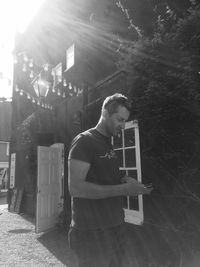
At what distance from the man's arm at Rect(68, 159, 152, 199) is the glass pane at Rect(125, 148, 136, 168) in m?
3.28

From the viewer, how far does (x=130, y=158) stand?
5168 millimetres

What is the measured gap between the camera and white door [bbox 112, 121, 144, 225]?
483cm

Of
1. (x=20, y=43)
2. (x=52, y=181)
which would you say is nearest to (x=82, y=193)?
(x=52, y=181)

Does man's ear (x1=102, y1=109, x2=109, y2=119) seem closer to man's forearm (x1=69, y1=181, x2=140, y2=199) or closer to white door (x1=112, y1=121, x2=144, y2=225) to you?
man's forearm (x1=69, y1=181, x2=140, y2=199)

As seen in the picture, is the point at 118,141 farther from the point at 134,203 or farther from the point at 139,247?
the point at 139,247

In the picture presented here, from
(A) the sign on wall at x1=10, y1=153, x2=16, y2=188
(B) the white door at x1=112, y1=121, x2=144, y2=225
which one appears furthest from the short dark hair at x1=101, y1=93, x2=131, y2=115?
(A) the sign on wall at x1=10, y1=153, x2=16, y2=188

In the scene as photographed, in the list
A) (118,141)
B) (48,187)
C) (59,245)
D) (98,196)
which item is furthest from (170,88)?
(48,187)

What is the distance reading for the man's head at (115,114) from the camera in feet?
6.40

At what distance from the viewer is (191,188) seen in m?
3.75

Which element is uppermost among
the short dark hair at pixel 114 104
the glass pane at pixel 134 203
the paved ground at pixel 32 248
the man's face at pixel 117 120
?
the short dark hair at pixel 114 104

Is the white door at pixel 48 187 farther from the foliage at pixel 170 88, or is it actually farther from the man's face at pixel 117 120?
the man's face at pixel 117 120

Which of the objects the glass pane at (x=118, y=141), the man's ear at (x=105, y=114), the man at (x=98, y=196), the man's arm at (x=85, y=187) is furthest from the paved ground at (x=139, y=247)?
the man's ear at (x=105, y=114)

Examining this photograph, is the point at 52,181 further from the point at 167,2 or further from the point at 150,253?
the point at 167,2

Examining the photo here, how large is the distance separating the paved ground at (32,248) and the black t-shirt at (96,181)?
11.4 feet
